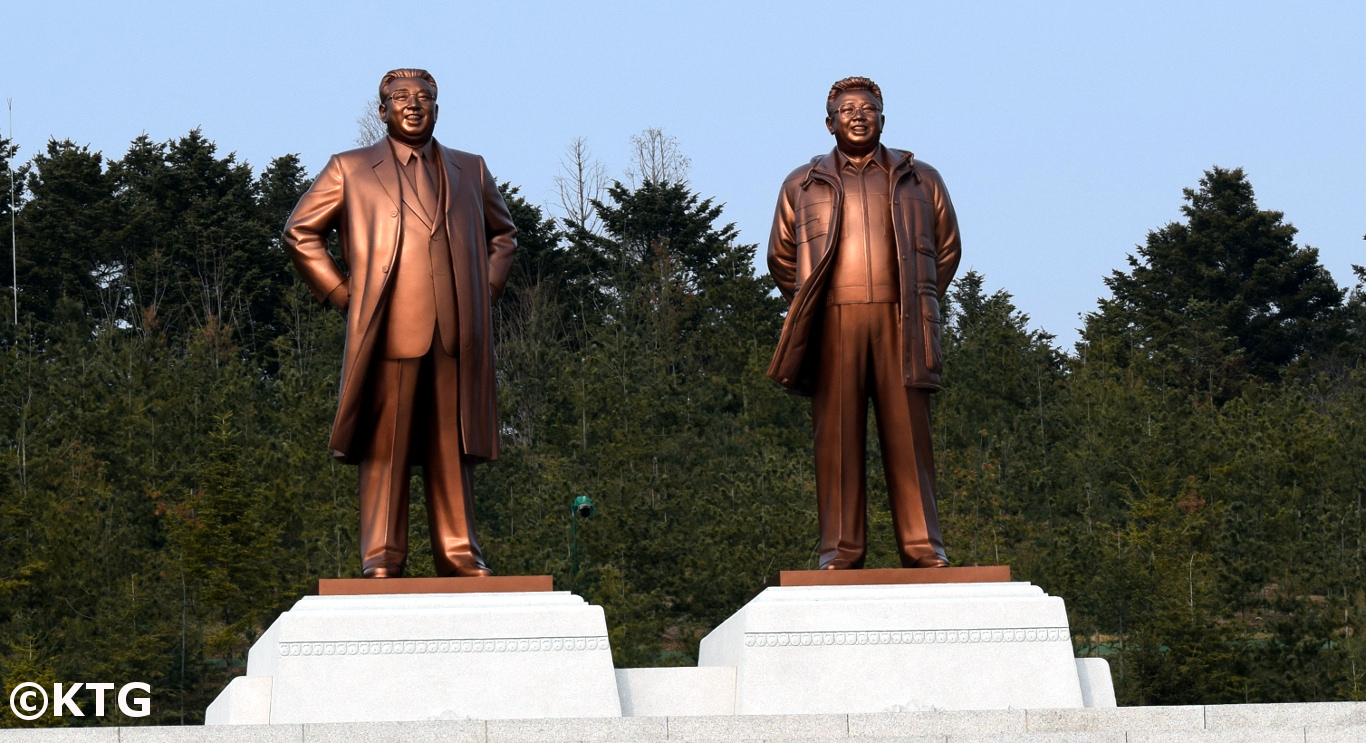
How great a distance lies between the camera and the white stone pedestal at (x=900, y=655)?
30.1 ft

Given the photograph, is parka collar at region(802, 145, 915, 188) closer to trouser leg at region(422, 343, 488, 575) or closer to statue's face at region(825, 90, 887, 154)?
statue's face at region(825, 90, 887, 154)

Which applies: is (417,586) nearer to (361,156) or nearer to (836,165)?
(361,156)

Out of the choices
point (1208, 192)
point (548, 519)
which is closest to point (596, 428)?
point (548, 519)

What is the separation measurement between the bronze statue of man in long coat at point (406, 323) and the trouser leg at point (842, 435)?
1742 mm

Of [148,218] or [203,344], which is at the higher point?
[148,218]

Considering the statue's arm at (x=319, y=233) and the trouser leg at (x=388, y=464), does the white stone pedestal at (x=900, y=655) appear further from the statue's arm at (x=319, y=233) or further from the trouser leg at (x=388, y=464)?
the statue's arm at (x=319, y=233)

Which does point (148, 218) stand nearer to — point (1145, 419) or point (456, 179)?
point (1145, 419)

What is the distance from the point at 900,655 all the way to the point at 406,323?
2.94 meters

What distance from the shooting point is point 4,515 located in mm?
21578

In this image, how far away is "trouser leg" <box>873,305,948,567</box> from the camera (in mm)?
9914

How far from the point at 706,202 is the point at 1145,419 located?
48.6ft

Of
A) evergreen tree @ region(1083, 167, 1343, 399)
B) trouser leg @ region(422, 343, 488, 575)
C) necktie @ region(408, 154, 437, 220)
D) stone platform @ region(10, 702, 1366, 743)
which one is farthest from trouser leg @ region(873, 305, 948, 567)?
evergreen tree @ region(1083, 167, 1343, 399)

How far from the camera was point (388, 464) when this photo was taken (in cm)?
961

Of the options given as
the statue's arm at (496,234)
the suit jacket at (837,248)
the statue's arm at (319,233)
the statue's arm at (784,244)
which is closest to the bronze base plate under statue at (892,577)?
the suit jacket at (837,248)
